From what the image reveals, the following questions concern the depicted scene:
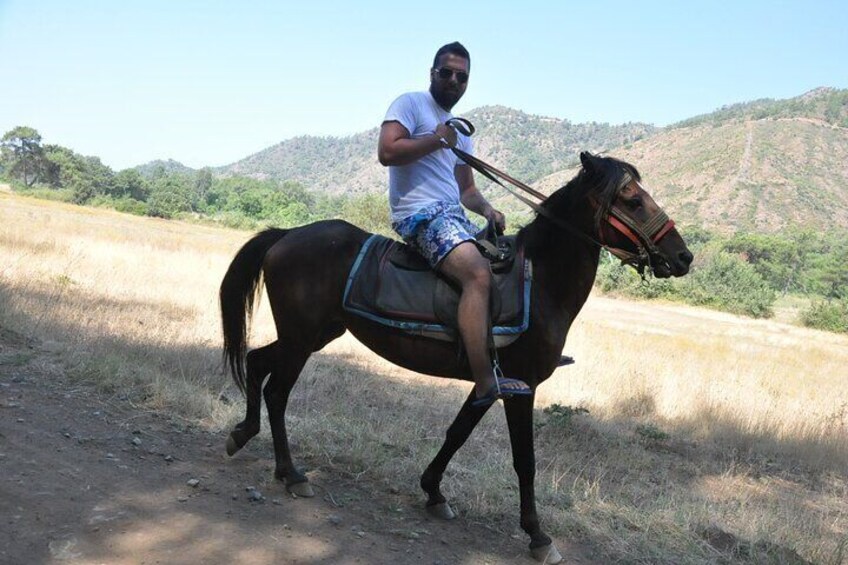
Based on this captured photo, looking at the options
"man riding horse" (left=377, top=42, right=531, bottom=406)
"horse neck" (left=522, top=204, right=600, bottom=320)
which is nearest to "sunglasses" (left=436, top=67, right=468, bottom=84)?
"man riding horse" (left=377, top=42, right=531, bottom=406)

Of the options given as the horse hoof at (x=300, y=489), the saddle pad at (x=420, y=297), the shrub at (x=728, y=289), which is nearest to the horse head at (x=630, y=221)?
the saddle pad at (x=420, y=297)

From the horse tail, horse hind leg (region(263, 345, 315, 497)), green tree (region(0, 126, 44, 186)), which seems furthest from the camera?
green tree (region(0, 126, 44, 186))

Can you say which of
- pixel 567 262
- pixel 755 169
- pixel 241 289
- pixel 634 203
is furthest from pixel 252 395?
pixel 755 169

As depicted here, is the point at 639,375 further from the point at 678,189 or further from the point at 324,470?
the point at 678,189

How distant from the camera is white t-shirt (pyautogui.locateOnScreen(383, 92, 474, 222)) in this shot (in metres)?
4.25

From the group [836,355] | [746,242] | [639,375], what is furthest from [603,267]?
[746,242]

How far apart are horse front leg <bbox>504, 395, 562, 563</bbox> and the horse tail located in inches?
85.4

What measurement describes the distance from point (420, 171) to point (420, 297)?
2.73 feet

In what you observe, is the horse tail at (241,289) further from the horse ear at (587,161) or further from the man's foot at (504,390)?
the horse ear at (587,161)

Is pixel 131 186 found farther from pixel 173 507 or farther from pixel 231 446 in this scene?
pixel 173 507

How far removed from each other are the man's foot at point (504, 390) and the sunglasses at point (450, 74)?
1973mm

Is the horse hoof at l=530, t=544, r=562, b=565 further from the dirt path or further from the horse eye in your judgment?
the horse eye

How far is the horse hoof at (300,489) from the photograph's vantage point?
14.1 ft

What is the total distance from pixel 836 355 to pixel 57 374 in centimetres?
2715
